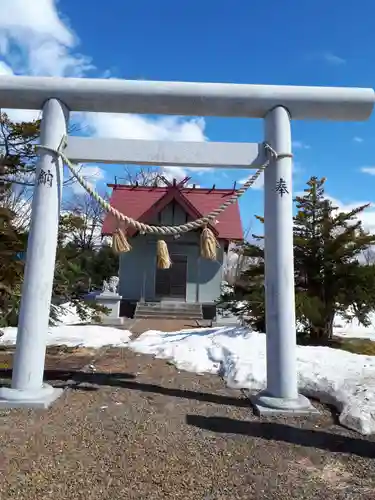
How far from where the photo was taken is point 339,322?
14.1m

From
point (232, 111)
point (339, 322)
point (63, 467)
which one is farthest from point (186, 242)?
point (63, 467)

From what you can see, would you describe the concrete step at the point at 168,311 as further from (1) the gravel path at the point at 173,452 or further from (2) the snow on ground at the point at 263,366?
(1) the gravel path at the point at 173,452

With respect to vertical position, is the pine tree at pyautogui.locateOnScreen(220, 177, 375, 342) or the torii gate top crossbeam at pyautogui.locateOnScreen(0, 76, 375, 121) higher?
the torii gate top crossbeam at pyautogui.locateOnScreen(0, 76, 375, 121)

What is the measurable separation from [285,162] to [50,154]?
2457 mm

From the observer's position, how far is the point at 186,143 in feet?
13.5

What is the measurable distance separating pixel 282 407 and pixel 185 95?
3272mm

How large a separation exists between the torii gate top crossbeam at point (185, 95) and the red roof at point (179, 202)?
11.4 meters

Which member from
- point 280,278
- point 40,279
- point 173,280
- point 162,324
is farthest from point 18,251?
point 173,280

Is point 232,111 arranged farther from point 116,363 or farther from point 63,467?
point 116,363

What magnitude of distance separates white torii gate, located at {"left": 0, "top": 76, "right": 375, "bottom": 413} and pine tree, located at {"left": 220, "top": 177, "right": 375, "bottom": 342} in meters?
3.71

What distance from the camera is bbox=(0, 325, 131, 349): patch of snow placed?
8.31 meters

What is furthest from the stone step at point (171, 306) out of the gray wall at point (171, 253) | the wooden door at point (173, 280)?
the wooden door at point (173, 280)

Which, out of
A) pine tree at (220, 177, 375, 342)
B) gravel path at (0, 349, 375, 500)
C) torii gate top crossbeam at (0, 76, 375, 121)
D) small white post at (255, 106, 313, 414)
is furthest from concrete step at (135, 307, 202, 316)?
torii gate top crossbeam at (0, 76, 375, 121)

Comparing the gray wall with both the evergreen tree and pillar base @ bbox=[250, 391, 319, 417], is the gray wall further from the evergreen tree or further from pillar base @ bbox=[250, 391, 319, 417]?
pillar base @ bbox=[250, 391, 319, 417]
